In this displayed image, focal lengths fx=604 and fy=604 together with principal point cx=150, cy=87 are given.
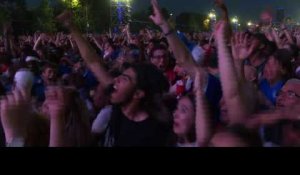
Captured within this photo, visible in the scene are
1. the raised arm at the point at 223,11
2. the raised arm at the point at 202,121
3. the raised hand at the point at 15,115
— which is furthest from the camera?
the raised arm at the point at 223,11

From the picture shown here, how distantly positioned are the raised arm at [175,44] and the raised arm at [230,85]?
688mm

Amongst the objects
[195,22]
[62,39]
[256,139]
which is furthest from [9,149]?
[195,22]

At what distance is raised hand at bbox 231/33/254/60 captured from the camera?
3.95 meters

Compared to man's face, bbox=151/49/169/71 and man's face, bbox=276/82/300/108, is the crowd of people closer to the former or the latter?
man's face, bbox=276/82/300/108

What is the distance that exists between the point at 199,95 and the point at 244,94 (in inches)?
10.5

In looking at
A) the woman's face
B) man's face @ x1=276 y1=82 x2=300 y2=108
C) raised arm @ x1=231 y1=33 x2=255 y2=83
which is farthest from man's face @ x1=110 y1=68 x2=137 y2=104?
man's face @ x1=276 y1=82 x2=300 y2=108

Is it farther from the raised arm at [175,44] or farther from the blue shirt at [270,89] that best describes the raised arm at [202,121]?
the blue shirt at [270,89]

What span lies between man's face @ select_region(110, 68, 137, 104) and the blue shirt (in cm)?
110

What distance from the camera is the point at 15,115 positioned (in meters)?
3.24

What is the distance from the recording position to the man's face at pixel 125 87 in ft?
11.3

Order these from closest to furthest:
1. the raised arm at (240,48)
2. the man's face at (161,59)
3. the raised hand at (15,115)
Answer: the raised hand at (15,115), the raised arm at (240,48), the man's face at (161,59)

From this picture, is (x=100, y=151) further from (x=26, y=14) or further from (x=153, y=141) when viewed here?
(x=26, y=14)

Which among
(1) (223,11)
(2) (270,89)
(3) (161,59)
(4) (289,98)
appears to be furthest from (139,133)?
(3) (161,59)

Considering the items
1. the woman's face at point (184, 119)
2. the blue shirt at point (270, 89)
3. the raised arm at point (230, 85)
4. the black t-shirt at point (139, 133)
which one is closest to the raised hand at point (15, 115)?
the black t-shirt at point (139, 133)
